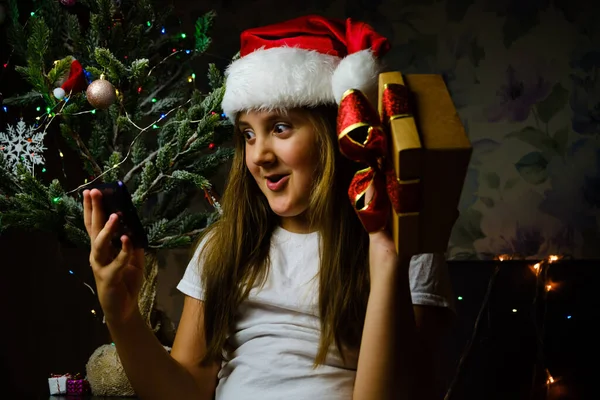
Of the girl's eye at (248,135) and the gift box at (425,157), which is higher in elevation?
the girl's eye at (248,135)

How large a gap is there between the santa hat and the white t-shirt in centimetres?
28

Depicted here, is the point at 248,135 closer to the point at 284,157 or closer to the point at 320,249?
the point at 284,157

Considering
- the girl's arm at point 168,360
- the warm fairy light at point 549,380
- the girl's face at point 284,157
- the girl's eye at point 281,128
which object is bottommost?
the warm fairy light at point 549,380

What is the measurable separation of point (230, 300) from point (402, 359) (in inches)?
15.2

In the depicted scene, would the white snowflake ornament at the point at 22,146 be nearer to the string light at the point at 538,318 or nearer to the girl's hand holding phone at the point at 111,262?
the girl's hand holding phone at the point at 111,262

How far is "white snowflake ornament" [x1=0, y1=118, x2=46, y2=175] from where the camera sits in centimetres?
173

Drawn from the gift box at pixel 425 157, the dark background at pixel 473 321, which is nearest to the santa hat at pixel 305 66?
the gift box at pixel 425 157

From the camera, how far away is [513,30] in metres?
2.39

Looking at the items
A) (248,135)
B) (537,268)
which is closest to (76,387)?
(248,135)

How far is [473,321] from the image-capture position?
2.20m

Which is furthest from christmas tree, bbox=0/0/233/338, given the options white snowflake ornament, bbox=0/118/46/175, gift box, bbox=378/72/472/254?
gift box, bbox=378/72/472/254

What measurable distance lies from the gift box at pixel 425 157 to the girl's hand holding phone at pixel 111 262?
1.49 ft

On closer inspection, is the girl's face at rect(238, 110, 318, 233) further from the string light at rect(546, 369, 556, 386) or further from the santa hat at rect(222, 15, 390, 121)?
the string light at rect(546, 369, 556, 386)

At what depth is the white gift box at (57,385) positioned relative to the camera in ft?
6.08
